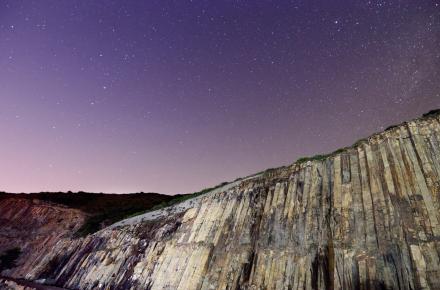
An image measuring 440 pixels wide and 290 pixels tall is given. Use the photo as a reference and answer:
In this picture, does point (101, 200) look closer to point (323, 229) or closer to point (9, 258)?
point (9, 258)

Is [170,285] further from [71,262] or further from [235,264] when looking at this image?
[71,262]

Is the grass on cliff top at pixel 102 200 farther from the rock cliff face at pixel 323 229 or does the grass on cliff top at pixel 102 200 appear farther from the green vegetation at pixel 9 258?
the rock cliff face at pixel 323 229

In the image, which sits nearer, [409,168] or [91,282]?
[409,168]

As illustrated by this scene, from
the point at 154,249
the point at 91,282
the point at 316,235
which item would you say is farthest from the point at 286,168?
the point at 91,282

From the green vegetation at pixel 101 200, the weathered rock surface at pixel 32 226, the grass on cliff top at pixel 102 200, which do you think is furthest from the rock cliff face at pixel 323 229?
the green vegetation at pixel 101 200

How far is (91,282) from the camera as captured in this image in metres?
29.4

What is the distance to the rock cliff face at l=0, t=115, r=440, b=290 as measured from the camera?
12258mm

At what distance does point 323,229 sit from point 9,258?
47229 millimetres

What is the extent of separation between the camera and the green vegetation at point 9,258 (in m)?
44.0

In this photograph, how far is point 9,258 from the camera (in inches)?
1791

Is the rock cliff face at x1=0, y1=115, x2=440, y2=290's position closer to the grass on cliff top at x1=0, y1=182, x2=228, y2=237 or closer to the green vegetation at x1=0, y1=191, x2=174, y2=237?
the grass on cliff top at x1=0, y1=182, x2=228, y2=237

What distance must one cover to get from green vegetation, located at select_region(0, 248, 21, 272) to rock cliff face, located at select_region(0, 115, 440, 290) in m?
26.3

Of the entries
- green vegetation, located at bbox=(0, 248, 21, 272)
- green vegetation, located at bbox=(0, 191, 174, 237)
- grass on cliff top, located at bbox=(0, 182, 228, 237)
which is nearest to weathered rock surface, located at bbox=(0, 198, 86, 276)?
green vegetation, located at bbox=(0, 248, 21, 272)

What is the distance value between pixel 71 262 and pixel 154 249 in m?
15.1
